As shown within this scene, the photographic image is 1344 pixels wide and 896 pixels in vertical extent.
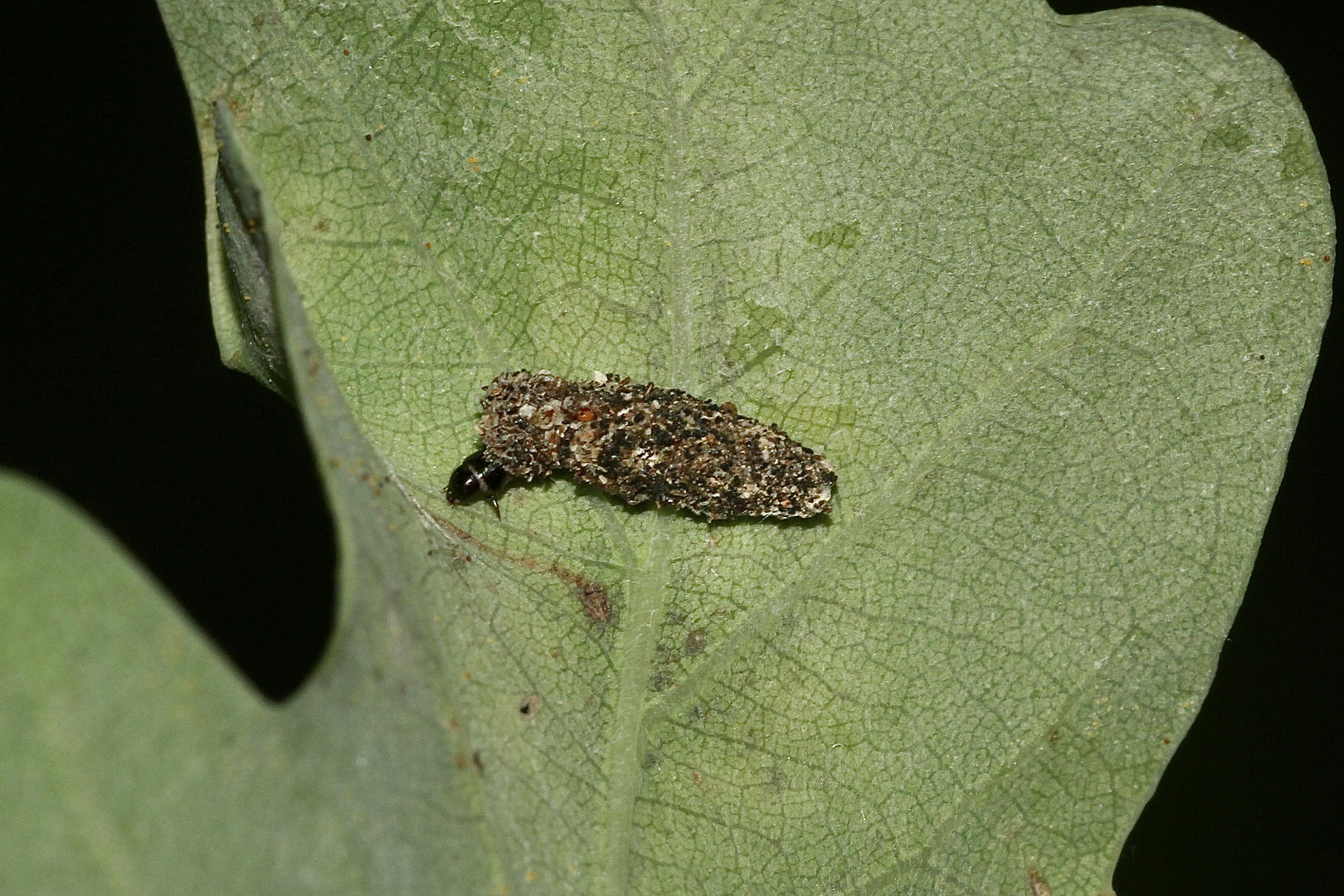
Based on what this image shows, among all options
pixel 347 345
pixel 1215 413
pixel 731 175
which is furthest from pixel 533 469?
pixel 1215 413

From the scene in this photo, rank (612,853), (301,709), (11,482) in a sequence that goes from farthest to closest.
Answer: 1. (612,853)
2. (301,709)
3. (11,482)

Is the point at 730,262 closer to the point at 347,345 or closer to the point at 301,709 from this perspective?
the point at 347,345

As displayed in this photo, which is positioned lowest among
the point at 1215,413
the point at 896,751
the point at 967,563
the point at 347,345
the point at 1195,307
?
the point at 896,751

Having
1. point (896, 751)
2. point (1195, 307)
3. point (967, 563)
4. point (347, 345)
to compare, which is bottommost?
point (896, 751)

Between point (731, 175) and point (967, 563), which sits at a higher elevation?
point (731, 175)

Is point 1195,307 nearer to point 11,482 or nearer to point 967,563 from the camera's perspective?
point 967,563

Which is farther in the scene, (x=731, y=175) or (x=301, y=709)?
(x=731, y=175)

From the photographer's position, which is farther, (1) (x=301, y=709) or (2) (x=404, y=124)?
(2) (x=404, y=124)

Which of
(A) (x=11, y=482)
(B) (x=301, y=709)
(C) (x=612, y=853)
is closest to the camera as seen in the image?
(A) (x=11, y=482)

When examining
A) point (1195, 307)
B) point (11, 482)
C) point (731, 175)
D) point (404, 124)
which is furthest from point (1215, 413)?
point (11, 482)
